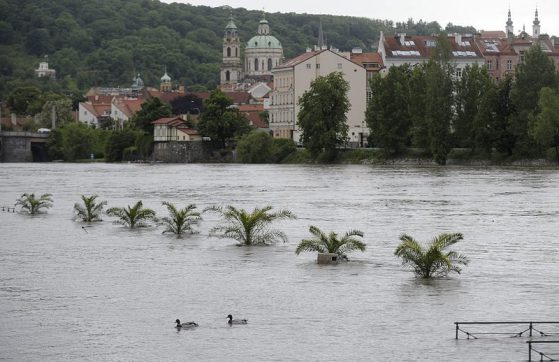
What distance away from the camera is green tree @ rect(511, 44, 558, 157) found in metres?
120

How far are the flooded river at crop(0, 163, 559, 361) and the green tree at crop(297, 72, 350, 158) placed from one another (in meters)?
79.4

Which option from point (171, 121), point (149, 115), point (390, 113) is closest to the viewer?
point (390, 113)

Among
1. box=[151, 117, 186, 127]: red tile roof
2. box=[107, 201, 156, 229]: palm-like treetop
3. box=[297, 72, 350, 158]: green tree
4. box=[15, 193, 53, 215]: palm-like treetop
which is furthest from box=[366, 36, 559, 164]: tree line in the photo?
box=[107, 201, 156, 229]: palm-like treetop

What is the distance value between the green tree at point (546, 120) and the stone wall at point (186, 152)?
68.8 meters

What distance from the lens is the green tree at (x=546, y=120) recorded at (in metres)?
112

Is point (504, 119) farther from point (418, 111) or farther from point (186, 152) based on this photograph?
point (186, 152)

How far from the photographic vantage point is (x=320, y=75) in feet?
570

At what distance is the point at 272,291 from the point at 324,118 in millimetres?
110989

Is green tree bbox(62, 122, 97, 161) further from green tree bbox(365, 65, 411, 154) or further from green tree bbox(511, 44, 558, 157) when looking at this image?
green tree bbox(511, 44, 558, 157)

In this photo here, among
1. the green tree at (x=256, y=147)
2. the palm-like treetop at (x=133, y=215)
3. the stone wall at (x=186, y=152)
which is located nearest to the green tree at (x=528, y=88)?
the green tree at (x=256, y=147)

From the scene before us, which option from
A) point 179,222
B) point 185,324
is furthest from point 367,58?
point 185,324

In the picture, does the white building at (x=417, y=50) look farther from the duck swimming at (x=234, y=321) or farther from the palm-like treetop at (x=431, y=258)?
the duck swimming at (x=234, y=321)

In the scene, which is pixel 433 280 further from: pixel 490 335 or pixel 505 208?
pixel 505 208

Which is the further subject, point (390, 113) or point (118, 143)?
point (118, 143)
